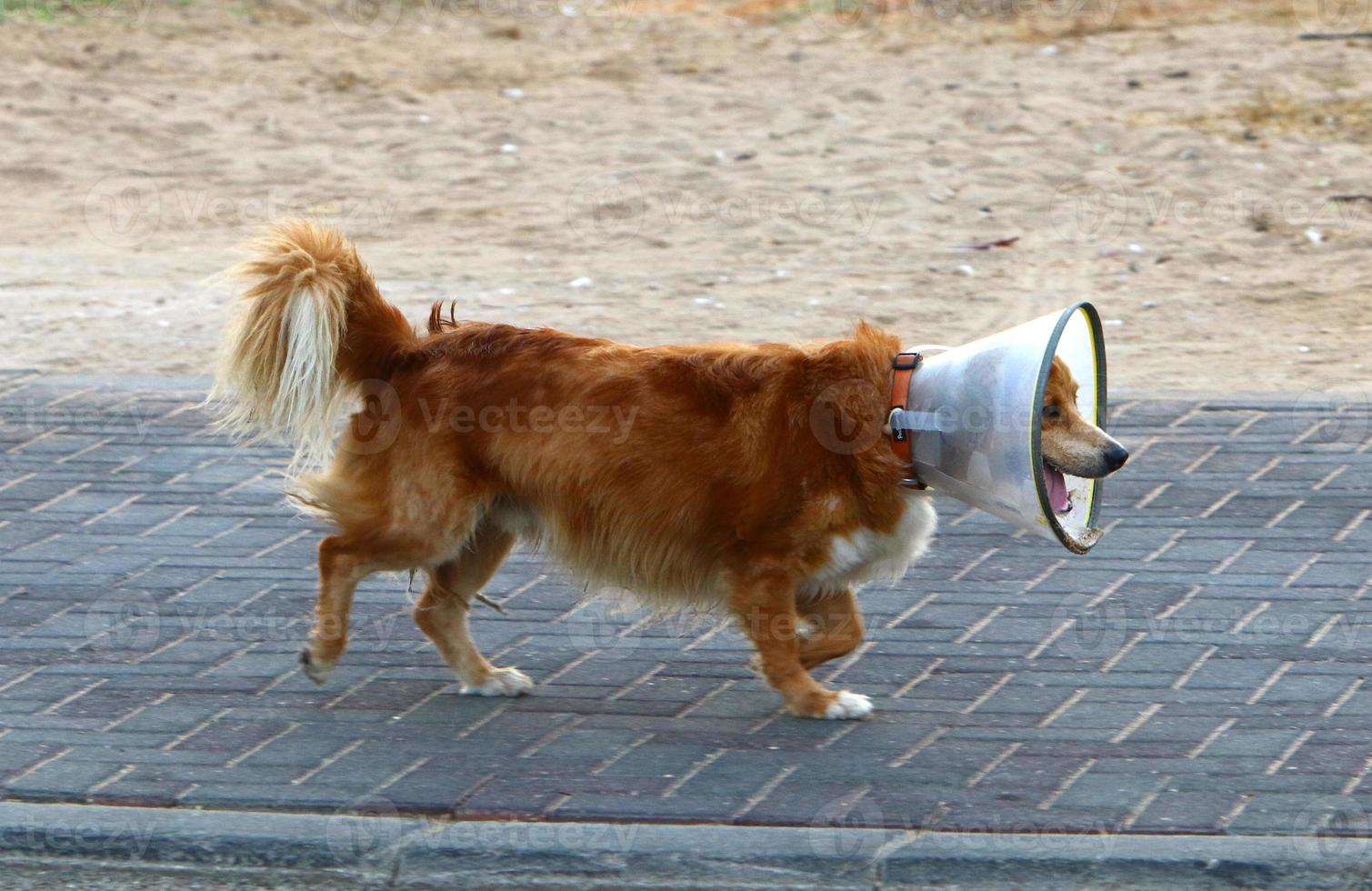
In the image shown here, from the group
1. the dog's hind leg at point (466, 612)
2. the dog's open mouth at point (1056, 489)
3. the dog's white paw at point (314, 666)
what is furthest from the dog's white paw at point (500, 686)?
the dog's open mouth at point (1056, 489)

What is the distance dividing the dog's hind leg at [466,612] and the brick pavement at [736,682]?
0.30 feet

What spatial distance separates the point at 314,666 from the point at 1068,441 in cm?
235

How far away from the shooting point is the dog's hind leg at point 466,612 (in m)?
5.07

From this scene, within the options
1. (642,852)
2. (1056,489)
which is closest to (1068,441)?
(1056,489)

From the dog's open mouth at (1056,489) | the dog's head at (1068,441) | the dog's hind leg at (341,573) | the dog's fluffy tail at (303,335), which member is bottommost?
the dog's hind leg at (341,573)

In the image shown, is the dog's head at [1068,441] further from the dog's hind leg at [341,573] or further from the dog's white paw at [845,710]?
the dog's hind leg at [341,573]

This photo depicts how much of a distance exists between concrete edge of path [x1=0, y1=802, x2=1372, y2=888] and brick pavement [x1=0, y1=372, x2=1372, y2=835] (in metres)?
0.09

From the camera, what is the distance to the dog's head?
15.1 ft

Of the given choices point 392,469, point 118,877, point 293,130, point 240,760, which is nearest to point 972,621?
point 392,469

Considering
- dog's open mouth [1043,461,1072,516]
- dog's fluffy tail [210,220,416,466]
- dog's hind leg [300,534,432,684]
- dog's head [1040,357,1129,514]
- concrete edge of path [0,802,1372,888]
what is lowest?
concrete edge of path [0,802,1372,888]

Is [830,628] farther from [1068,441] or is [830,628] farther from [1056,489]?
[1068,441]

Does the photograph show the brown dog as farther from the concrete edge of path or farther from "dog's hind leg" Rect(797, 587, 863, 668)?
the concrete edge of path

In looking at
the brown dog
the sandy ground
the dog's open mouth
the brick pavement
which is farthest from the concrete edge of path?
the sandy ground

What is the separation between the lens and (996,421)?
175 inches
